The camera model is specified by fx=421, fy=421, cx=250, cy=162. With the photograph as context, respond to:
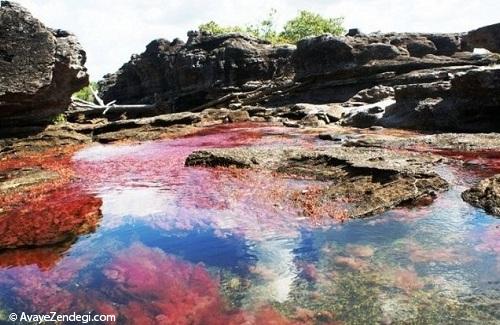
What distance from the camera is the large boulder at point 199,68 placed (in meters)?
42.9

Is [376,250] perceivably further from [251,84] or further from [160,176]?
[251,84]

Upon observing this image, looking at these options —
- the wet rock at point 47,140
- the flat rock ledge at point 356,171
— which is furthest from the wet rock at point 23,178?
the wet rock at point 47,140

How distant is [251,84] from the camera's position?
1641 inches

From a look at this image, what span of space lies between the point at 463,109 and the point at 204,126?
47.5 ft

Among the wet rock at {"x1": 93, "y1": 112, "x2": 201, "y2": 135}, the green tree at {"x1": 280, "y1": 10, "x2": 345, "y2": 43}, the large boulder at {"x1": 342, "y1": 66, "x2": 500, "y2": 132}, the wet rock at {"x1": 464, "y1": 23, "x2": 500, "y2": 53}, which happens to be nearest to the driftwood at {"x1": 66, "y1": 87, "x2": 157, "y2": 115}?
the wet rock at {"x1": 93, "y1": 112, "x2": 201, "y2": 135}

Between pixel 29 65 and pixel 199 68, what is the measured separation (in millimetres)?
27151

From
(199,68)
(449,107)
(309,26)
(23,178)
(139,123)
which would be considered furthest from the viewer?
(309,26)

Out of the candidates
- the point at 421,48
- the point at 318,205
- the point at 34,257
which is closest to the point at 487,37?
the point at 421,48

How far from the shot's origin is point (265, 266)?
5918mm

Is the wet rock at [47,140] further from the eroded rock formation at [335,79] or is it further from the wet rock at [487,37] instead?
the wet rock at [487,37]

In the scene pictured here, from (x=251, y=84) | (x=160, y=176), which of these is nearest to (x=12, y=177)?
(x=160, y=176)

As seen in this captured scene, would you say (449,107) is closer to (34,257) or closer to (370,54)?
(370,54)

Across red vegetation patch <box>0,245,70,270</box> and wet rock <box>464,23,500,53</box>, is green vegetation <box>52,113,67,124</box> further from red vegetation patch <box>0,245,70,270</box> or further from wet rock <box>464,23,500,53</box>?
wet rock <box>464,23,500,53</box>

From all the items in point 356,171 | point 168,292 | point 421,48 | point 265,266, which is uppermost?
point 421,48
